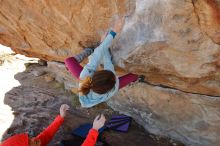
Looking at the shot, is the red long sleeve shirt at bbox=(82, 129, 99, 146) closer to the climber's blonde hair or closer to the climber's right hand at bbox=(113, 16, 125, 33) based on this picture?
the climber's blonde hair

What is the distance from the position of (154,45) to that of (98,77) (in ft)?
2.31

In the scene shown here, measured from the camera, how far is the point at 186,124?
16.1ft

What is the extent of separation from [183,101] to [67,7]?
6.42 feet

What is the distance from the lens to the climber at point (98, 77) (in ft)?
12.0

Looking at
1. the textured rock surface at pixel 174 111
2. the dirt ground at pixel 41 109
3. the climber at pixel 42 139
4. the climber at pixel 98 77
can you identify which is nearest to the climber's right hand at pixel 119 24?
the climber at pixel 98 77

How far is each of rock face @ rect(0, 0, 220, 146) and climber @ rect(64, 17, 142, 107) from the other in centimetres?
16

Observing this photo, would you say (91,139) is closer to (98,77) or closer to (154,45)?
(98,77)

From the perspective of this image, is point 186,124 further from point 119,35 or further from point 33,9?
point 33,9

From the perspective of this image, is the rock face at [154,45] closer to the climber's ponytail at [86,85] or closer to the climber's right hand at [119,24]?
the climber's right hand at [119,24]

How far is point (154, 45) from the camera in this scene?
12.5 feet

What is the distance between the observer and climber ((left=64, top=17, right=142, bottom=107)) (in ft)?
12.0

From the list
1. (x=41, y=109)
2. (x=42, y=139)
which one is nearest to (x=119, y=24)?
(x=42, y=139)

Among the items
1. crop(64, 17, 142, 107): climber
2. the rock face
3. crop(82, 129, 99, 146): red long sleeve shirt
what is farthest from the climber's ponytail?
the rock face

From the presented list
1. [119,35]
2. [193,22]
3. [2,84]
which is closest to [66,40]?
[119,35]
